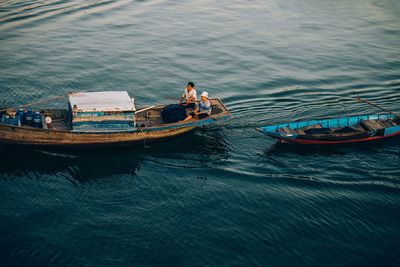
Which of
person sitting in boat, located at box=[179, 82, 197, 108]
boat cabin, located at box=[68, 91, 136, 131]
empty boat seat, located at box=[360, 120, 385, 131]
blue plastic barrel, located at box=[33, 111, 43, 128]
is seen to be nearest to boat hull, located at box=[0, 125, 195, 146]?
boat cabin, located at box=[68, 91, 136, 131]

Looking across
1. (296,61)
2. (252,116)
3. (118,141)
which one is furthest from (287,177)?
(296,61)

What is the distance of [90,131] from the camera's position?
1905 centimetres

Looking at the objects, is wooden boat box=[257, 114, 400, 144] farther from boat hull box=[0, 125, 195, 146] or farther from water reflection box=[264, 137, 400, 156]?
boat hull box=[0, 125, 195, 146]

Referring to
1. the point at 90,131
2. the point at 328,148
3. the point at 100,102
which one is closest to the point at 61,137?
the point at 90,131

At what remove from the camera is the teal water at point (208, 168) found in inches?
581

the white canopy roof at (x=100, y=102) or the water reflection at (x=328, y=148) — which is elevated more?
the white canopy roof at (x=100, y=102)

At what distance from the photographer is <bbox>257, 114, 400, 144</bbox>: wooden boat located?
2017 cm

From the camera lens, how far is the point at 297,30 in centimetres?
3781

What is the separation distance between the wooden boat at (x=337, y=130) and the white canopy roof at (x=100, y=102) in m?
6.45

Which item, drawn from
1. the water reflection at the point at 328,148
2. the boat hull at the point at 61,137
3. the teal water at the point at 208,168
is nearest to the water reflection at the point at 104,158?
the teal water at the point at 208,168

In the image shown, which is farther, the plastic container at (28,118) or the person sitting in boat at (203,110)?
the person sitting in boat at (203,110)

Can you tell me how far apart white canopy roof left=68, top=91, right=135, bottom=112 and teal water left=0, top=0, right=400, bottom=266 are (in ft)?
7.64

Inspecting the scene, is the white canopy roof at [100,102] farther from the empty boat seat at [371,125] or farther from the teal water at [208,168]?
the empty boat seat at [371,125]

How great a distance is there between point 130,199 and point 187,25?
25.1 m
